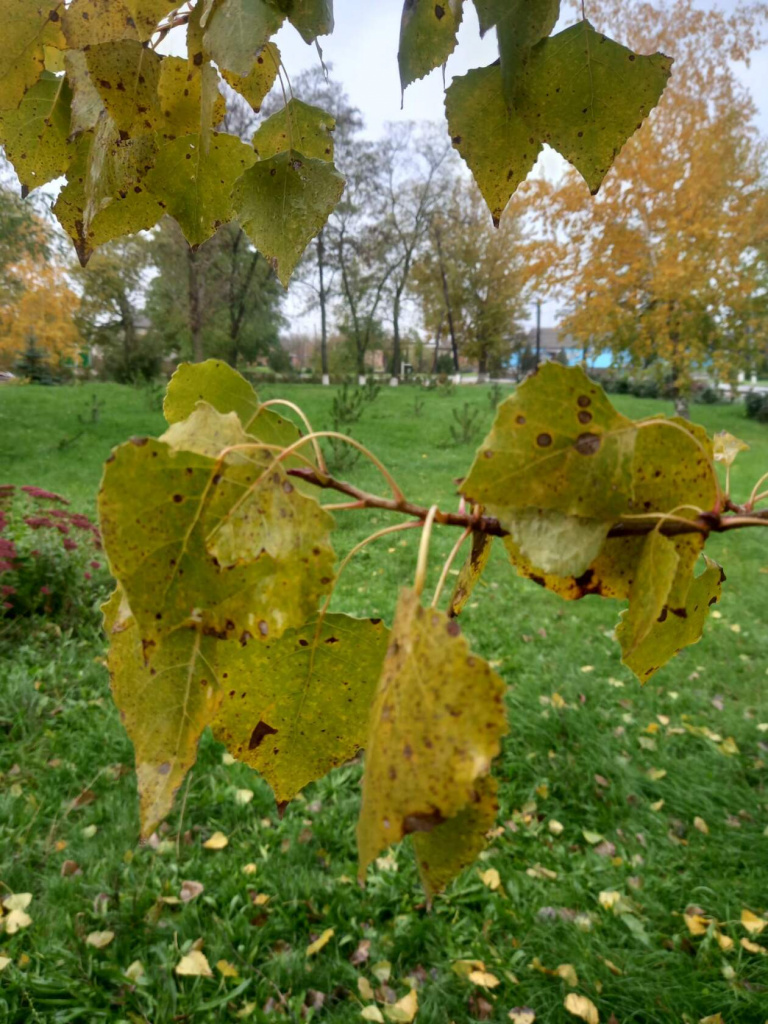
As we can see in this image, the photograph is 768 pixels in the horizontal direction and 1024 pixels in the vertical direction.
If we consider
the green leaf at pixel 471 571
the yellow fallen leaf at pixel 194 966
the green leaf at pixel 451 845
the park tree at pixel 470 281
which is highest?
the park tree at pixel 470 281

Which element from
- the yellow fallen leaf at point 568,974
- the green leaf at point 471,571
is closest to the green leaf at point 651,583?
the green leaf at point 471,571

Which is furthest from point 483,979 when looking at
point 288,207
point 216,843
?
point 288,207

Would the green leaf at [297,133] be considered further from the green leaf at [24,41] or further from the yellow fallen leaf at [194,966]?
the yellow fallen leaf at [194,966]

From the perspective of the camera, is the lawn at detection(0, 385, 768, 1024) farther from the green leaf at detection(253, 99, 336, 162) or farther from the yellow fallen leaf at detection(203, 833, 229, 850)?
the green leaf at detection(253, 99, 336, 162)

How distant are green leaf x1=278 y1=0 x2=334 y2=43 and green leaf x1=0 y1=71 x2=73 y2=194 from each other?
28cm

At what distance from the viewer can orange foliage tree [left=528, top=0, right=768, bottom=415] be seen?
354 inches

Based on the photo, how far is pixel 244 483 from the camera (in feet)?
1.17

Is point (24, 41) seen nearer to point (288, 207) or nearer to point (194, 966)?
point (288, 207)

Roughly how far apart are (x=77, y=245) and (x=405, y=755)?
56 centimetres

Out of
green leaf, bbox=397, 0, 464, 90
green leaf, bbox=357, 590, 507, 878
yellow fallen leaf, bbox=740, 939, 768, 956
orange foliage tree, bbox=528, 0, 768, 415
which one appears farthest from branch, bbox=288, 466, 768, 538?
orange foliage tree, bbox=528, 0, 768, 415

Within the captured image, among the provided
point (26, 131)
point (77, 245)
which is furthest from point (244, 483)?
point (26, 131)

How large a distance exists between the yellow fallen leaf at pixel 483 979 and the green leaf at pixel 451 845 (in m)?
1.96

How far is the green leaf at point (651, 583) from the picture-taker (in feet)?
1.17

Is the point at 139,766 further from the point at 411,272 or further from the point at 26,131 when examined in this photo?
the point at 411,272
